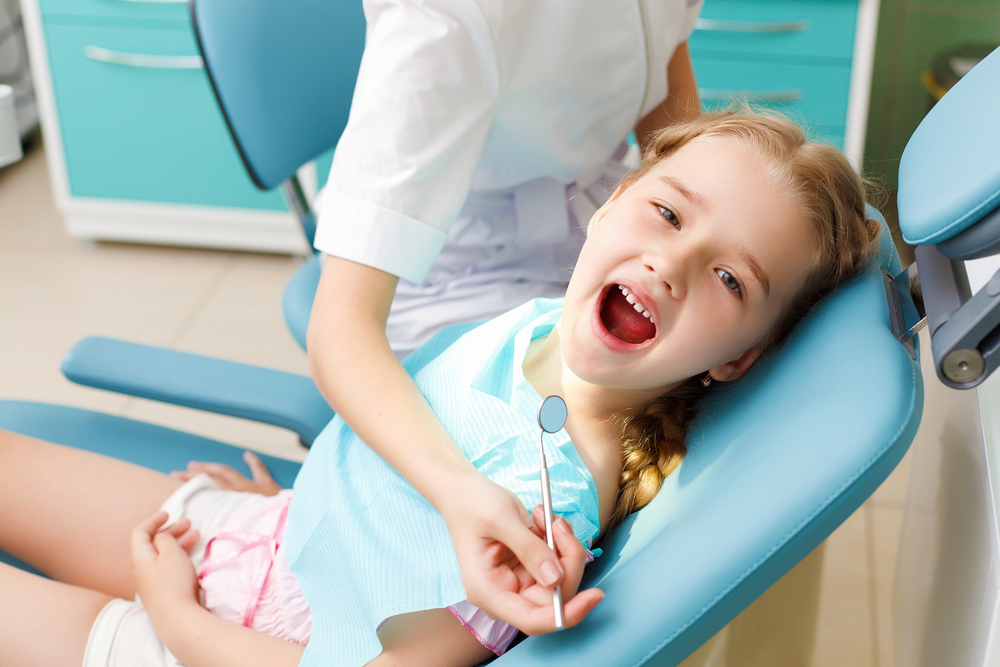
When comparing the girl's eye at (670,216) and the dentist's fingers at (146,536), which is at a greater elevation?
the girl's eye at (670,216)

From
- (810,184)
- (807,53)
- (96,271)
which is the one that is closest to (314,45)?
(810,184)

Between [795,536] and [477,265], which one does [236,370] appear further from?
[795,536]

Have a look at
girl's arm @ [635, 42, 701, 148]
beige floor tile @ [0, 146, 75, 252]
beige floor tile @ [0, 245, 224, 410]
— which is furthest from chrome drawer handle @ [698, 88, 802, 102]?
beige floor tile @ [0, 146, 75, 252]

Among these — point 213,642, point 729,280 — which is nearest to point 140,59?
point 213,642

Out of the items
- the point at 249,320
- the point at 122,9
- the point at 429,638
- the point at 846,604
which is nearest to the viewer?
the point at 429,638

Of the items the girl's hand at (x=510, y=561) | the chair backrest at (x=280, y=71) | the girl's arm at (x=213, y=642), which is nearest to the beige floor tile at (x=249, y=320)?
the chair backrest at (x=280, y=71)

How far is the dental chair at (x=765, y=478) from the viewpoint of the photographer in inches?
20.9

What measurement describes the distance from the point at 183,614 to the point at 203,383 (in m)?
0.30

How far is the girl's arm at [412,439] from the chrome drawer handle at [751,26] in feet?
4.15

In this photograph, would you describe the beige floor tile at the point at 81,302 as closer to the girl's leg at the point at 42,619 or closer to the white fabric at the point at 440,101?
the girl's leg at the point at 42,619

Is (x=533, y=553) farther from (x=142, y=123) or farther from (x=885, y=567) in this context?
(x=142, y=123)

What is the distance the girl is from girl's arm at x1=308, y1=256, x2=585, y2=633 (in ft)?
0.04

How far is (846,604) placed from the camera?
55.8 inches

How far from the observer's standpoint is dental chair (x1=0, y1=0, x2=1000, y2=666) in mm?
531
